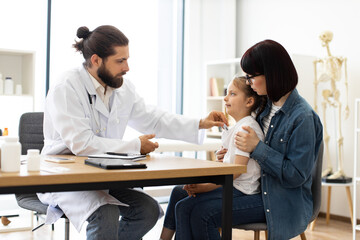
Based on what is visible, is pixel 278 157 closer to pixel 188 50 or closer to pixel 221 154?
pixel 221 154

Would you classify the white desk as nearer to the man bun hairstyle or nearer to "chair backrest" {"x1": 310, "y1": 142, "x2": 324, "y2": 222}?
the man bun hairstyle

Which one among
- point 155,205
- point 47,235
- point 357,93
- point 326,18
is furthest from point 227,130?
point 326,18

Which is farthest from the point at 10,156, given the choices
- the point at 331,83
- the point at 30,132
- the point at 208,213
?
the point at 331,83

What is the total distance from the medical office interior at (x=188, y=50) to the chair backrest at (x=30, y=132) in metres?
1.06

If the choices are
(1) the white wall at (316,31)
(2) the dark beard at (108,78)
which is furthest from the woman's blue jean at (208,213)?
(1) the white wall at (316,31)

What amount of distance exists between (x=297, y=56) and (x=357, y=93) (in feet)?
1.97

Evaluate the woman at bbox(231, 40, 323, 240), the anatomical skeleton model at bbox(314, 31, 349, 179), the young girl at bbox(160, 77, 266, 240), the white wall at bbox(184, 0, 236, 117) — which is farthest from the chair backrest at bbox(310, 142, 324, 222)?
the white wall at bbox(184, 0, 236, 117)

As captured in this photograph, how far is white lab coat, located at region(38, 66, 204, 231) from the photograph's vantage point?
1.85 meters

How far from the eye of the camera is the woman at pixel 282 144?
1.82m

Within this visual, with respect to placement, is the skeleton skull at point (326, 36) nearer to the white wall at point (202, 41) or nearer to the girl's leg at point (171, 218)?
the white wall at point (202, 41)

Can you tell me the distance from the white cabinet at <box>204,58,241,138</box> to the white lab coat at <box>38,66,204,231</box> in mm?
2359

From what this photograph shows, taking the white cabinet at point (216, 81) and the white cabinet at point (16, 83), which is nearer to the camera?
the white cabinet at point (16, 83)

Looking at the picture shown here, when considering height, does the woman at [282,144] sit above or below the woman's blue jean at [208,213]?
above

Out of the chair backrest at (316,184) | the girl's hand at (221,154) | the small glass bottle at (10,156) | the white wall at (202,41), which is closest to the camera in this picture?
the small glass bottle at (10,156)
